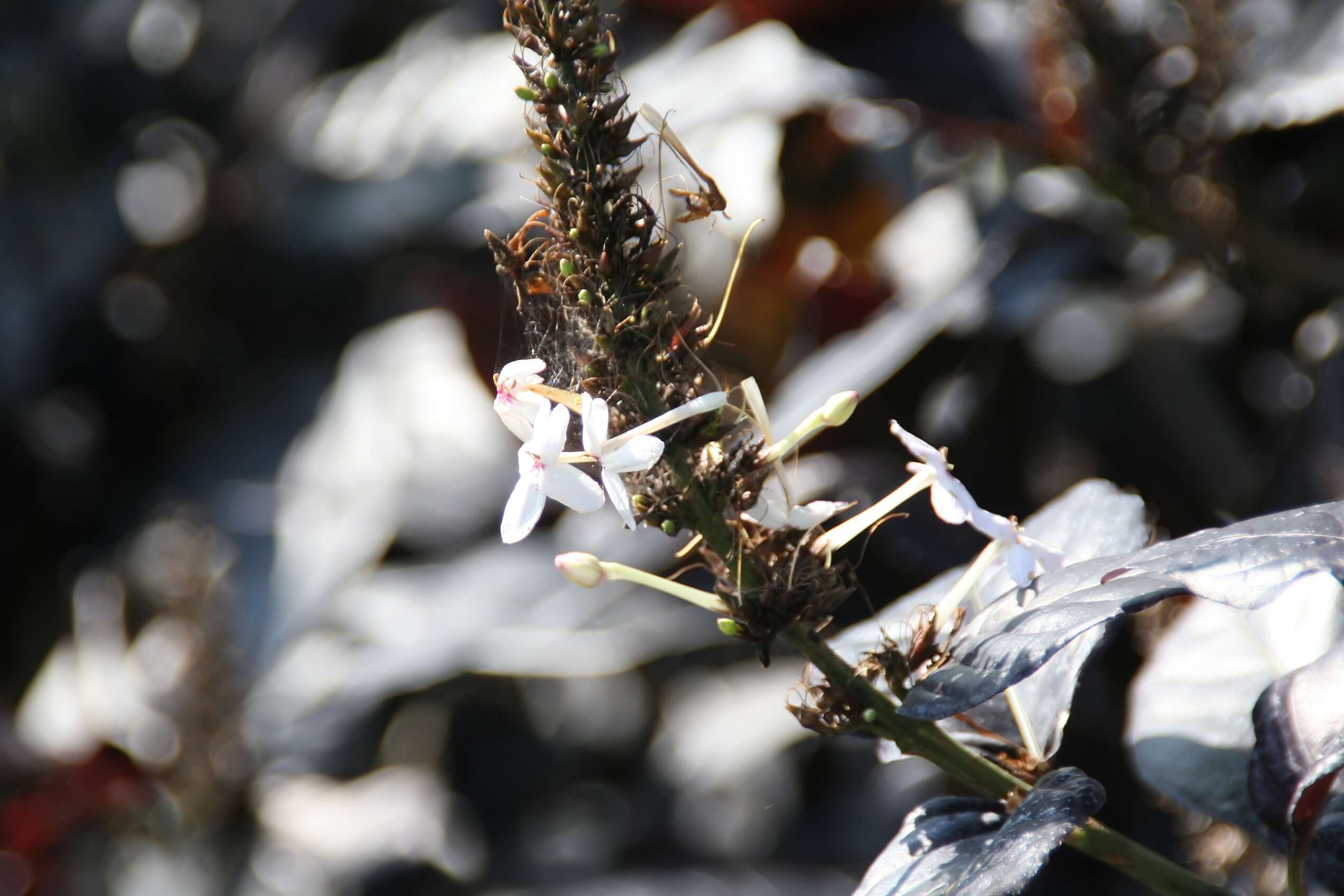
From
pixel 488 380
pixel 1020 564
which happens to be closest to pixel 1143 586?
pixel 1020 564

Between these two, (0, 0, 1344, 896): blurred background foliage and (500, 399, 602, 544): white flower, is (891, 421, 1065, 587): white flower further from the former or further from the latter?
(0, 0, 1344, 896): blurred background foliage

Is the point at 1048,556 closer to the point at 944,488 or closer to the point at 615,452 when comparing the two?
the point at 944,488

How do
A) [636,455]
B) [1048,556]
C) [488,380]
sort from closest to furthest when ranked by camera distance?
[636,455], [1048,556], [488,380]

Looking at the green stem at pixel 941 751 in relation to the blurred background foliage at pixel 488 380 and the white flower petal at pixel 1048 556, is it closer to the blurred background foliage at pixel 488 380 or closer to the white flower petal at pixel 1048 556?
the white flower petal at pixel 1048 556

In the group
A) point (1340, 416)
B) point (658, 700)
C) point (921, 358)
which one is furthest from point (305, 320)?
point (1340, 416)

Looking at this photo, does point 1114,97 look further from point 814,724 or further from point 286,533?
point 286,533

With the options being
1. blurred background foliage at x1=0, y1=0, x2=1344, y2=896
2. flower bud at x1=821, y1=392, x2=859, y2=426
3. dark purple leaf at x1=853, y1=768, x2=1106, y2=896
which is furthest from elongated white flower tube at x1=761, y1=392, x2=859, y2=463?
blurred background foliage at x1=0, y1=0, x2=1344, y2=896
